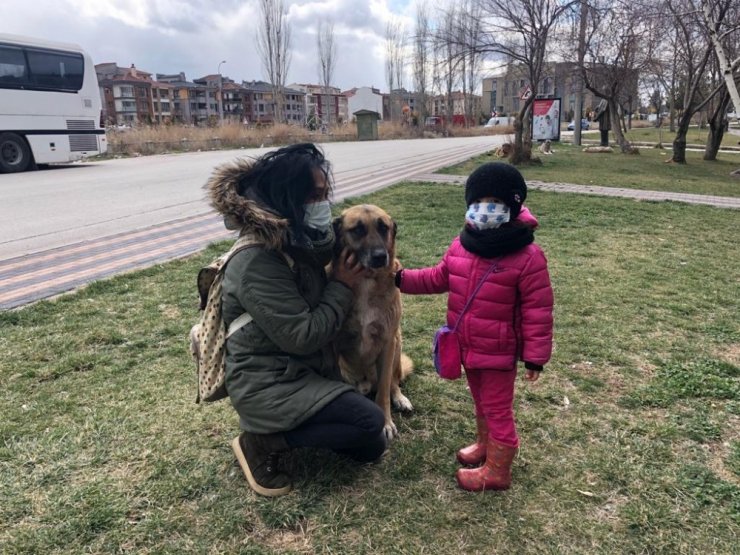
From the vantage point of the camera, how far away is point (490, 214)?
2.27m

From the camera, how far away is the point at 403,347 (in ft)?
13.1

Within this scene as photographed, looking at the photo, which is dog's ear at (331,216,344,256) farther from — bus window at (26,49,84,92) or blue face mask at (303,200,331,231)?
bus window at (26,49,84,92)

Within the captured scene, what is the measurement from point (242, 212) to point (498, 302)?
3.77ft

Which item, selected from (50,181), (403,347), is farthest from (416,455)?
(50,181)

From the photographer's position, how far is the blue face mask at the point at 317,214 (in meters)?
2.39

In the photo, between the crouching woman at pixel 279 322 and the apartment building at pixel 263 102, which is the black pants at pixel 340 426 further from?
the apartment building at pixel 263 102

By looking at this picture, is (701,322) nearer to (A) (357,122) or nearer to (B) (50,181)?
(B) (50,181)

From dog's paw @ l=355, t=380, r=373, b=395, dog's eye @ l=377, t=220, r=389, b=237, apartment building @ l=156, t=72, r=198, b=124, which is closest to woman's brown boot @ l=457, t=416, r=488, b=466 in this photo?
dog's paw @ l=355, t=380, r=373, b=395

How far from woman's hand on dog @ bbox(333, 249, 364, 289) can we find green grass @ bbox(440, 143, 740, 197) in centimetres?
1135

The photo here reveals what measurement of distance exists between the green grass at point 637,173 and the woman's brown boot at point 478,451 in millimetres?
11224

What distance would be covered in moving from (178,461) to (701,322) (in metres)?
4.07

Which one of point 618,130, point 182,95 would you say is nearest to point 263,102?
point 182,95

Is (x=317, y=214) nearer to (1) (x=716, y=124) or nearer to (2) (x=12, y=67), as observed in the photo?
(2) (x=12, y=67)

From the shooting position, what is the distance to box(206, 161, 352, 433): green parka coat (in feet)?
7.35
